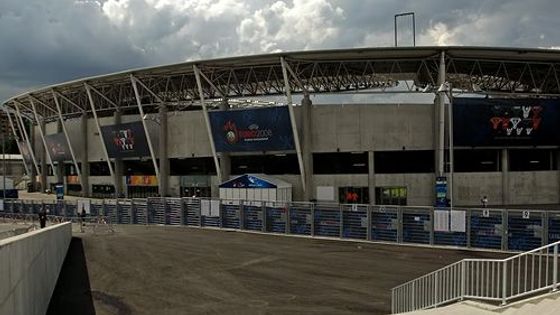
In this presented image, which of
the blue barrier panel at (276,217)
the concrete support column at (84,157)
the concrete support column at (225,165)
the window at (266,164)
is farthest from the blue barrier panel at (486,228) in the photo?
the concrete support column at (84,157)

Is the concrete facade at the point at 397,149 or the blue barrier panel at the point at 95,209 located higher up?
the concrete facade at the point at 397,149

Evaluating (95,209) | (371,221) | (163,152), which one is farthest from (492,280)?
(163,152)

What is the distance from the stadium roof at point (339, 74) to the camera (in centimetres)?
4591

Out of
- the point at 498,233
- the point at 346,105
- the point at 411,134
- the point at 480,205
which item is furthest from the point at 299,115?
the point at 498,233

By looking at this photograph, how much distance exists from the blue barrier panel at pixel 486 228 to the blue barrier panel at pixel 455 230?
32 cm

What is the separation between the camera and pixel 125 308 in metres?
13.3

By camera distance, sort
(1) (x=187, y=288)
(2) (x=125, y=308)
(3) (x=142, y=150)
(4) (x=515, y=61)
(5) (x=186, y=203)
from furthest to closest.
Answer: (3) (x=142, y=150), (4) (x=515, y=61), (5) (x=186, y=203), (1) (x=187, y=288), (2) (x=125, y=308)

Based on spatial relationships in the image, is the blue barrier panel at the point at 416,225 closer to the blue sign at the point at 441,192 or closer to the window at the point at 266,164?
the blue sign at the point at 441,192

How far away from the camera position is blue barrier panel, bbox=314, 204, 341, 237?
2659cm

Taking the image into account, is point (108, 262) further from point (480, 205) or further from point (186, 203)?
point (480, 205)

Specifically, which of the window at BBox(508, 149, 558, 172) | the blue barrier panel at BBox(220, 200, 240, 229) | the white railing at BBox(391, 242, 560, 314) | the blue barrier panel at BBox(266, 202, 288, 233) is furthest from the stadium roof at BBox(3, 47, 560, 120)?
the white railing at BBox(391, 242, 560, 314)

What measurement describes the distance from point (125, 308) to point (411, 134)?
37.9 meters

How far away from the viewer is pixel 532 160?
164ft

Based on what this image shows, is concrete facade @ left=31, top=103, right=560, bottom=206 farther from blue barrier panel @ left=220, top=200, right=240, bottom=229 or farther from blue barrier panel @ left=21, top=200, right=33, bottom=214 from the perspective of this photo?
blue barrier panel @ left=21, top=200, right=33, bottom=214
